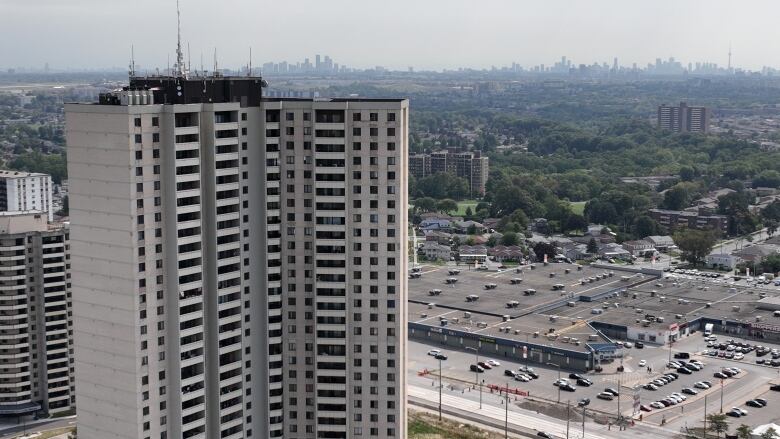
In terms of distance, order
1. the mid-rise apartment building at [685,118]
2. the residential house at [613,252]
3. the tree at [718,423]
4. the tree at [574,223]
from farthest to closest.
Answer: the mid-rise apartment building at [685,118], the tree at [574,223], the residential house at [613,252], the tree at [718,423]

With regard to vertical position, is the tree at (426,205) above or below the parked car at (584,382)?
above

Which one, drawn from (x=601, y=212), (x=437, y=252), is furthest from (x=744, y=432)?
(x=601, y=212)

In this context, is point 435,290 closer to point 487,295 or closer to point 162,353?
point 487,295

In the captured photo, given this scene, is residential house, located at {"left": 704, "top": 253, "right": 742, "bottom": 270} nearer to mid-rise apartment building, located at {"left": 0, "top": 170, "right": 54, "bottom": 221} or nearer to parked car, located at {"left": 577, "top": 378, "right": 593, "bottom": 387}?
parked car, located at {"left": 577, "top": 378, "right": 593, "bottom": 387}

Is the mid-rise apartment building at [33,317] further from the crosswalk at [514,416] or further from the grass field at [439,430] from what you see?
the crosswalk at [514,416]

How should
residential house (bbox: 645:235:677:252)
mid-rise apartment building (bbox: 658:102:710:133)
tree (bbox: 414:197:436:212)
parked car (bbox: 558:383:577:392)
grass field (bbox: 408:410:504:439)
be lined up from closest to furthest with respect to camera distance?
grass field (bbox: 408:410:504:439)
parked car (bbox: 558:383:577:392)
residential house (bbox: 645:235:677:252)
tree (bbox: 414:197:436:212)
mid-rise apartment building (bbox: 658:102:710:133)

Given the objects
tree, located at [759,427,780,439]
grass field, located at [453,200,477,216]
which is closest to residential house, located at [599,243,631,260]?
grass field, located at [453,200,477,216]

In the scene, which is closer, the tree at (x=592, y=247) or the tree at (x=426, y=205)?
the tree at (x=592, y=247)

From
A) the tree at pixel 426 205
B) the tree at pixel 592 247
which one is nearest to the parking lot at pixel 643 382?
the tree at pixel 592 247
